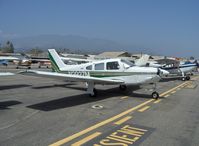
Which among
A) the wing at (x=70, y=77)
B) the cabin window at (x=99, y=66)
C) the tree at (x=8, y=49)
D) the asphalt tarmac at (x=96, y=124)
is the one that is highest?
the tree at (x=8, y=49)

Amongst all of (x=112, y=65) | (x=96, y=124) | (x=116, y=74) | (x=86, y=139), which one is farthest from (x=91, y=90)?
(x=86, y=139)

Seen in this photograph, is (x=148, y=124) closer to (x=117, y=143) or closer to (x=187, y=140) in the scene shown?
(x=187, y=140)

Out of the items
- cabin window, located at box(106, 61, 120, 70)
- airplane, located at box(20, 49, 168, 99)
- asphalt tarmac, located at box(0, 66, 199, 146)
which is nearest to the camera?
asphalt tarmac, located at box(0, 66, 199, 146)

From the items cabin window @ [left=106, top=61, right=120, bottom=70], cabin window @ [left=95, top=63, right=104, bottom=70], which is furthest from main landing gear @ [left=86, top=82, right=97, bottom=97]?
cabin window @ [left=106, top=61, right=120, bottom=70]

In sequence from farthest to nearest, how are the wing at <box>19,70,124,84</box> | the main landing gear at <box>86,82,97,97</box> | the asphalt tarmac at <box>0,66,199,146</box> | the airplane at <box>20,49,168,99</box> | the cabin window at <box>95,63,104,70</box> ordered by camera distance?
the cabin window at <box>95,63,104,70</box> < the main landing gear at <box>86,82,97,97</box> < the airplane at <box>20,49,168,99</box> < the wing at <box>19,70,124,84</box> < the asphalt tarmac at <box>0,66,199,146</box>

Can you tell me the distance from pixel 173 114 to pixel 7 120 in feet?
18.7

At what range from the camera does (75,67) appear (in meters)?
13.1

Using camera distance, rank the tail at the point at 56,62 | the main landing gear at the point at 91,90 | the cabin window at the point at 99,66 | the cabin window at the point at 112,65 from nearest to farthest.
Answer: the main landing gear at the point at 91,90 → the cabin window at the point at 112,65 → the cabin window at the point at 99,66 → the tail at the point at 56,62

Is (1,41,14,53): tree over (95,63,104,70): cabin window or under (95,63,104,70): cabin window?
over

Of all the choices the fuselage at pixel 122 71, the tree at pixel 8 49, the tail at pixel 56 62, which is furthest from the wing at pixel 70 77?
the tree at pixel 8 49

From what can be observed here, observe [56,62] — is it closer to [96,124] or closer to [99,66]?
[99,66]

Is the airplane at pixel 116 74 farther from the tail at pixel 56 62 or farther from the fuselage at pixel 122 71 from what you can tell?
the tail at pixel 56 62

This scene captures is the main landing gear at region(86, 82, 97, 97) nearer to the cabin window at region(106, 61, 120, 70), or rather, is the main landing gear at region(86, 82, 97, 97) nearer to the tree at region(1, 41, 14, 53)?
the cabin window at region(106, 61, 120, 70)

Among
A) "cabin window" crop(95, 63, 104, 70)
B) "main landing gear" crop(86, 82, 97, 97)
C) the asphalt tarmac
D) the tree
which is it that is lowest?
the asphalt tarmac
